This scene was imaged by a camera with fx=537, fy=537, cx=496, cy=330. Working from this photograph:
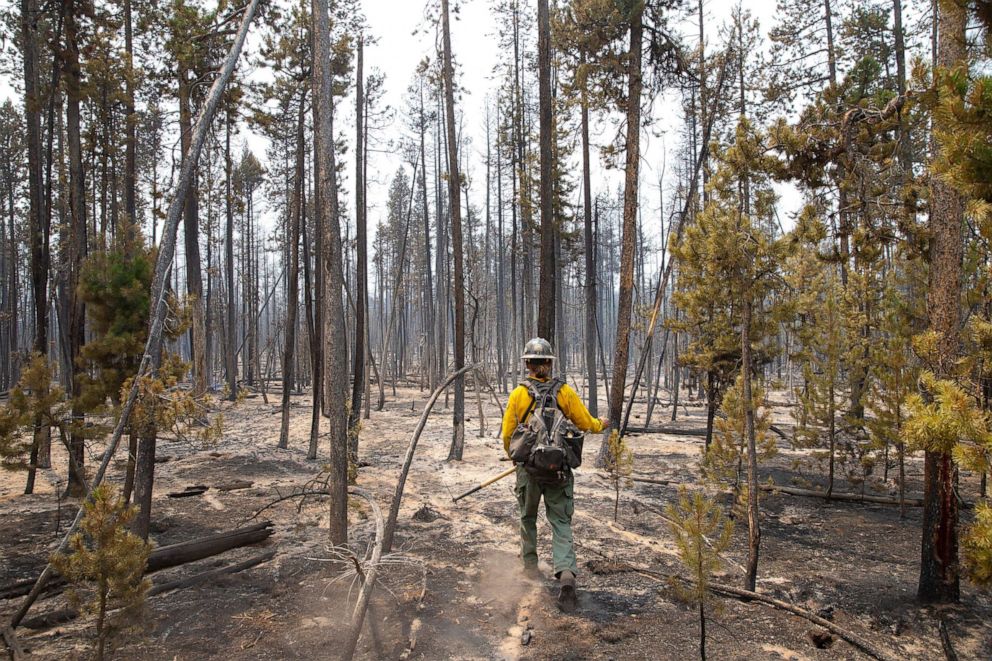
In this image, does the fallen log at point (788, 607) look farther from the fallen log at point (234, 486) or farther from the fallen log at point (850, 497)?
the fallen log at point (234, 486)

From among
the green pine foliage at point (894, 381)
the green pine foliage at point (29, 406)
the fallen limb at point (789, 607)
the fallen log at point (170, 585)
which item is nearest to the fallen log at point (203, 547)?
the fallen log at point (170, 585)

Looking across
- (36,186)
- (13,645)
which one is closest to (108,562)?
(13,645)

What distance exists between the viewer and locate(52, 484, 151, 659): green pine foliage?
3.39 m

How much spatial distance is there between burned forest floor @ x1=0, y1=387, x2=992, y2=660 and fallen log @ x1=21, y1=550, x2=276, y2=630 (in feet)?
0.22

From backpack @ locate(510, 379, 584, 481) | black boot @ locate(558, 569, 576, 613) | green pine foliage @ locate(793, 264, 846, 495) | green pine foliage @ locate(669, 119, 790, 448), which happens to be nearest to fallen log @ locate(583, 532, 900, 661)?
black boot @ locate(558, 569, 576, 613)

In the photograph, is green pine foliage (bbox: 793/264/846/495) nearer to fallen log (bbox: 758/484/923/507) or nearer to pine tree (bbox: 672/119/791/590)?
fallen log (bbox: 758/484/923/507)

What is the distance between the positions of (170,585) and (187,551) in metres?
0.69

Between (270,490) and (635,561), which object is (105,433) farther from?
(635,561)

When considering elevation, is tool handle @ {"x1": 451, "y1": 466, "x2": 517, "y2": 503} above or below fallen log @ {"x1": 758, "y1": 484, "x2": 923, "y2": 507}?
above

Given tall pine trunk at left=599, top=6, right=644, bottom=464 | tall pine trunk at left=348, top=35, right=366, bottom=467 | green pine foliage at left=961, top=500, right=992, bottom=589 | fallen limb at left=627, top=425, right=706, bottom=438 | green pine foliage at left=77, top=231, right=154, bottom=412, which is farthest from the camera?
fallen limb at left=627, top=425, right=706, bottom=438

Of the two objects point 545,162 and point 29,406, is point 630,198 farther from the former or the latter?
point 29,406

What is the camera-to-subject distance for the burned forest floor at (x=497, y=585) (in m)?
A: 4.25

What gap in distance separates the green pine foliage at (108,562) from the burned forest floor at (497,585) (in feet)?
1.47

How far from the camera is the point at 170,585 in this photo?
17.2ft
